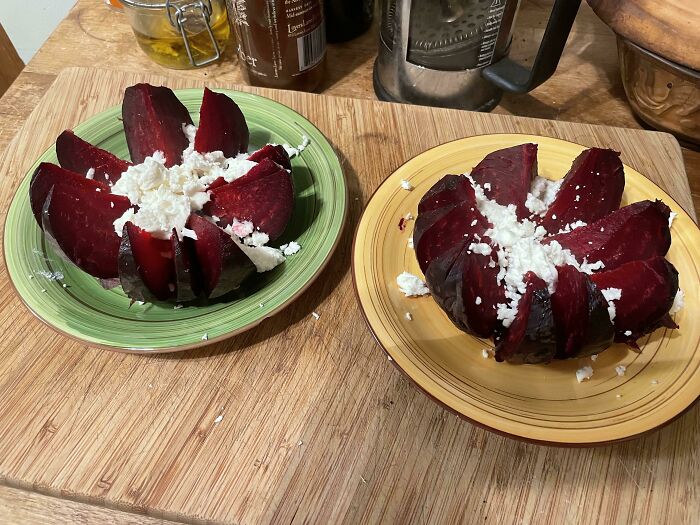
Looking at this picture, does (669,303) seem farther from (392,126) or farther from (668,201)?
(392,126)

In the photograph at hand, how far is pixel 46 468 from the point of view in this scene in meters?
0.61

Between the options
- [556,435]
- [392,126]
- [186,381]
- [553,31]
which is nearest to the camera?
[556,435]

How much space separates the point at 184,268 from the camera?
2.05ft

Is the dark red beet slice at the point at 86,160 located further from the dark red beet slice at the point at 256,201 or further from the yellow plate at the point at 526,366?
the yellow plate at the point at 526,366

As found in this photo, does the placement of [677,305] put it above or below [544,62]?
below

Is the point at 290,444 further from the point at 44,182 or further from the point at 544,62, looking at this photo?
the point at 544,62

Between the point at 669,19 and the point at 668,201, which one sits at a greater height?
the point at 669,19

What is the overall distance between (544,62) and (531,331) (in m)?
0.48

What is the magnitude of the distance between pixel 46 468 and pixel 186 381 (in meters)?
0.17

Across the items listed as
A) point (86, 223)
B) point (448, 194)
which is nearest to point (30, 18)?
point (86, 223)

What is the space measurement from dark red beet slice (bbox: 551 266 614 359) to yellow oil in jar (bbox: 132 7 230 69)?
872mm

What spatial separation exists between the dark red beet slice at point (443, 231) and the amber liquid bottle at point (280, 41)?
0.46 metres

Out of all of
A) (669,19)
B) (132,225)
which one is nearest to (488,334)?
(132,225)

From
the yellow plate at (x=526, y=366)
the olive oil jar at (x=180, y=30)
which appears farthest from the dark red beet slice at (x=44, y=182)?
the olive oil jar at (x=180, y=30)
